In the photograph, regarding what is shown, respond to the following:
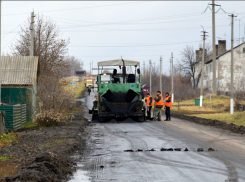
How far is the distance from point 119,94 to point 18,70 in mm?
9057

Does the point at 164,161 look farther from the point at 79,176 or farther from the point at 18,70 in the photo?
the point at 18,70

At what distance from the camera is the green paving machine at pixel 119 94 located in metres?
19.9

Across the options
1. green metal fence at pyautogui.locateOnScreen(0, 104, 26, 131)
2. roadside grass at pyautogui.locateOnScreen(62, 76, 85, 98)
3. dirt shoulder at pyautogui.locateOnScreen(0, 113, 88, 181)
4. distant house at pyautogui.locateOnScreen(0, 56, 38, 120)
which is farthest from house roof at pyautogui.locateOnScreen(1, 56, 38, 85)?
dirt shoulder at pyautogui.locateOnScreen(0, 113, 88, 181)

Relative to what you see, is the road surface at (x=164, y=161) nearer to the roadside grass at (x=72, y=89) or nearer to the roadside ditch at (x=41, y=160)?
the roadside ditch at (x=41, y=160)

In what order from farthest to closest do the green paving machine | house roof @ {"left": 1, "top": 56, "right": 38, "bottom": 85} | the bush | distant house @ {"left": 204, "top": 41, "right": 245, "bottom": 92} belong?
distant house @ {"left": 204, "top": 41, "right": 245, "bottom": 92} → house roof @ {"left": 1, "top": 56, "right": 38, "bottom": 85} → the green paving machine → the bush

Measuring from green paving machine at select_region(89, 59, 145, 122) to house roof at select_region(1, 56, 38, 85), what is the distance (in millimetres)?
6077

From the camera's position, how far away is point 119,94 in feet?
69.1

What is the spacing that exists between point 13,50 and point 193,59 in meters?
43.5

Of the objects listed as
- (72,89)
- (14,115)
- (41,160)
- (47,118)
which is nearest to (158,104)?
(47,118)

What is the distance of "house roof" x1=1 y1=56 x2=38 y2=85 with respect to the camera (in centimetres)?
2509

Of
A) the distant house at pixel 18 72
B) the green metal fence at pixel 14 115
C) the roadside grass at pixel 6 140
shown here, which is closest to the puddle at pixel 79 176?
the roadside grass at pixel 6 140

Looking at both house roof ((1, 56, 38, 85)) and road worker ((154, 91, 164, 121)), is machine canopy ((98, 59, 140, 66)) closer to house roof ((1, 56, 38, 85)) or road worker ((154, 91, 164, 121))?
road worker ((154, 91, 164, 121))

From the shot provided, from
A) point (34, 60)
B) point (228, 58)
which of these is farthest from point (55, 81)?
point (228, 58)

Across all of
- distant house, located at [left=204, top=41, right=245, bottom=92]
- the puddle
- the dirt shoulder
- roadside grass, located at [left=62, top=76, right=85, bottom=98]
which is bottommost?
the puddle
